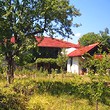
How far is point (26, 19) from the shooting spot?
19.3 meters

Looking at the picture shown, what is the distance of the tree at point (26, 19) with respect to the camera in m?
19.0

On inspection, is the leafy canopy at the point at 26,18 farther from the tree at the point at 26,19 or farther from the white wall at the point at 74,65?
the white wall at the point at 74,65

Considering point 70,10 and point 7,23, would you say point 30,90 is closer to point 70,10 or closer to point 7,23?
point 7,23

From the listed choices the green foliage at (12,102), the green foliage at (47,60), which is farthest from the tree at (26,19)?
the green foliage at (47,60)

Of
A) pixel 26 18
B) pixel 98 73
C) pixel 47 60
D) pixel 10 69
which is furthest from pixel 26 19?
pixel 47 60

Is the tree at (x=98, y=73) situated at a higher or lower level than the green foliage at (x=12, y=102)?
higher

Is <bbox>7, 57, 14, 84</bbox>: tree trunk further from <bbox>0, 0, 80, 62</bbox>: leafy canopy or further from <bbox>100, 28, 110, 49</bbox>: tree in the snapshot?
<bbox>100, 28, 110, 49</bbox>: tree

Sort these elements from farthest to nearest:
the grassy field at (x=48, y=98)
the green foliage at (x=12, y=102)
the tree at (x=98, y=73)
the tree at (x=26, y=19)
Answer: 1. the tree at (x=26, y=19)
2. the grassy field at (x=48, y=98)
3. the green foliage at (x=12, y=102)
4. the tree at (x=98, y=73)

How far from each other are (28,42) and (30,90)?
145 inches

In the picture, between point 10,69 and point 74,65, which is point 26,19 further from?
point 74,65

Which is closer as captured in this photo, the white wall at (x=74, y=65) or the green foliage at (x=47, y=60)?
the green foliage at (x=47, y=60)

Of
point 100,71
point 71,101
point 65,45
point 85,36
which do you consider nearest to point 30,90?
point 71,101

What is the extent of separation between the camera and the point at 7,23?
63.4 feet

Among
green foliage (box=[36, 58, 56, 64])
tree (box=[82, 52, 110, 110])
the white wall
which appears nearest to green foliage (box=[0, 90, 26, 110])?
tree (box=[82, 52, 110, 110])
